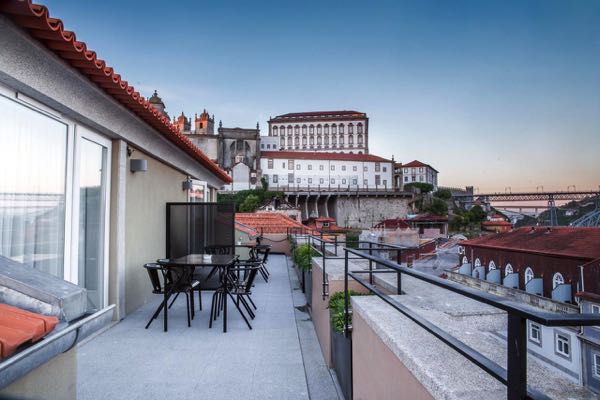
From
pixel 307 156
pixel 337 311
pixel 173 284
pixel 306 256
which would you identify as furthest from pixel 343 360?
pixel 307 156

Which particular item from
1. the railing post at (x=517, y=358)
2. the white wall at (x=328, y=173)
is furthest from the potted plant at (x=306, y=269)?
the white wall at (x=328, y=173)

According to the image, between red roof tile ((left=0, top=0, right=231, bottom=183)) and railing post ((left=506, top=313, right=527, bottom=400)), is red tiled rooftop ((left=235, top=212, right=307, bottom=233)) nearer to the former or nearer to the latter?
red roof tile ((left=0, top=0, right=231, bottom=183))

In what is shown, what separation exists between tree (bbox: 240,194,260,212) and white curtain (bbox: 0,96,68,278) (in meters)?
39.0

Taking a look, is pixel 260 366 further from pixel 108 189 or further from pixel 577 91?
pixel 577 91

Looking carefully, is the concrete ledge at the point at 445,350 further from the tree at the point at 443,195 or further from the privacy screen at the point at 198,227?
the tree at the point at 443,195

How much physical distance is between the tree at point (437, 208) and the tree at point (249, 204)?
30.8 m

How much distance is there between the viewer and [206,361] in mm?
3119

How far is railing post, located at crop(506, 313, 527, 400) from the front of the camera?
73 centimetres

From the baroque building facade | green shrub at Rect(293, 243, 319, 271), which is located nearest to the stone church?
the baroque building facade

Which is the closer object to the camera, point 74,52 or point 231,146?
point 74,52

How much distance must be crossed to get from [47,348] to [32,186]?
251 cm

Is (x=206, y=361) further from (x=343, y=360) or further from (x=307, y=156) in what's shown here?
(x=307, y=156)

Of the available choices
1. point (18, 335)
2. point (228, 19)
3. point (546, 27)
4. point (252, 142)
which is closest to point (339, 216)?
point (252, 142)

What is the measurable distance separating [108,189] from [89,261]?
0.86 meters
